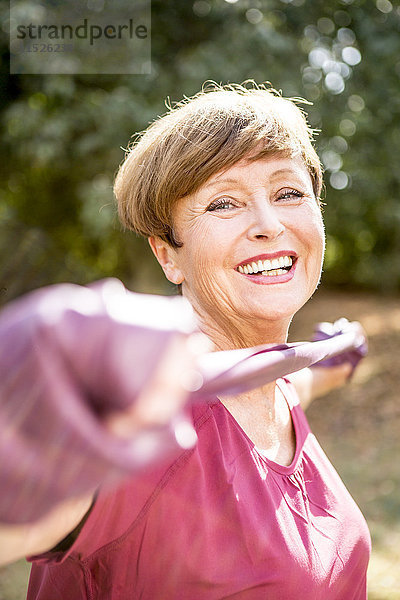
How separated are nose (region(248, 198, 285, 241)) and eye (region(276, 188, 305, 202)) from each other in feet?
0.22

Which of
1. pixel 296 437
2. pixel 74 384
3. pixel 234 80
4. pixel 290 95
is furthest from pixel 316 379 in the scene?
pixel 234 80

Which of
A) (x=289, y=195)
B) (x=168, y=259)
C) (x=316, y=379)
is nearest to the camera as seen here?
(x=289, y=195)

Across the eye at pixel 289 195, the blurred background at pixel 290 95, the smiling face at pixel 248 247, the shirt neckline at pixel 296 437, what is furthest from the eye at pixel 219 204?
the blurred background at pixel 290 95

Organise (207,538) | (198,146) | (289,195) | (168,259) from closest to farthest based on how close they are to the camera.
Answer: (207,538) < (198,146) < (289,195) < (168,259)

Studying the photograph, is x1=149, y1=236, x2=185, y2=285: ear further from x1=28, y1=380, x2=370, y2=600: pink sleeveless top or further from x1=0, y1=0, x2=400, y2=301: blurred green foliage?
x1=0, y1=0, x2=400, y2=301: blurred green foliage

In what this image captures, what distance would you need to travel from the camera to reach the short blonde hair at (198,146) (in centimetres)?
155

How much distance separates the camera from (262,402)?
162 cm

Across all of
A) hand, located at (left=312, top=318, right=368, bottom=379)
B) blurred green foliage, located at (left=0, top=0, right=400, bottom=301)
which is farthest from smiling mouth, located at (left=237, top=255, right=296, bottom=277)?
blurred green foliage, located at (left=0, top=0, right=400, bottom=301)

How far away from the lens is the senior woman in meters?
1.14

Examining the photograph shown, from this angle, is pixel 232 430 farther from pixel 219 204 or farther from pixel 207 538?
pixel 219 204

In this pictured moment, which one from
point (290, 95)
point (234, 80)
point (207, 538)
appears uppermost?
point (234, 80)

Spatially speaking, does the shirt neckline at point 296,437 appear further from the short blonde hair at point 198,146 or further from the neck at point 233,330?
the short blonde hair at point 198,146

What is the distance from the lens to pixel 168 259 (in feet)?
5.87

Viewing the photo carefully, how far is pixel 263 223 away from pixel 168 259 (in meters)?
0.35
